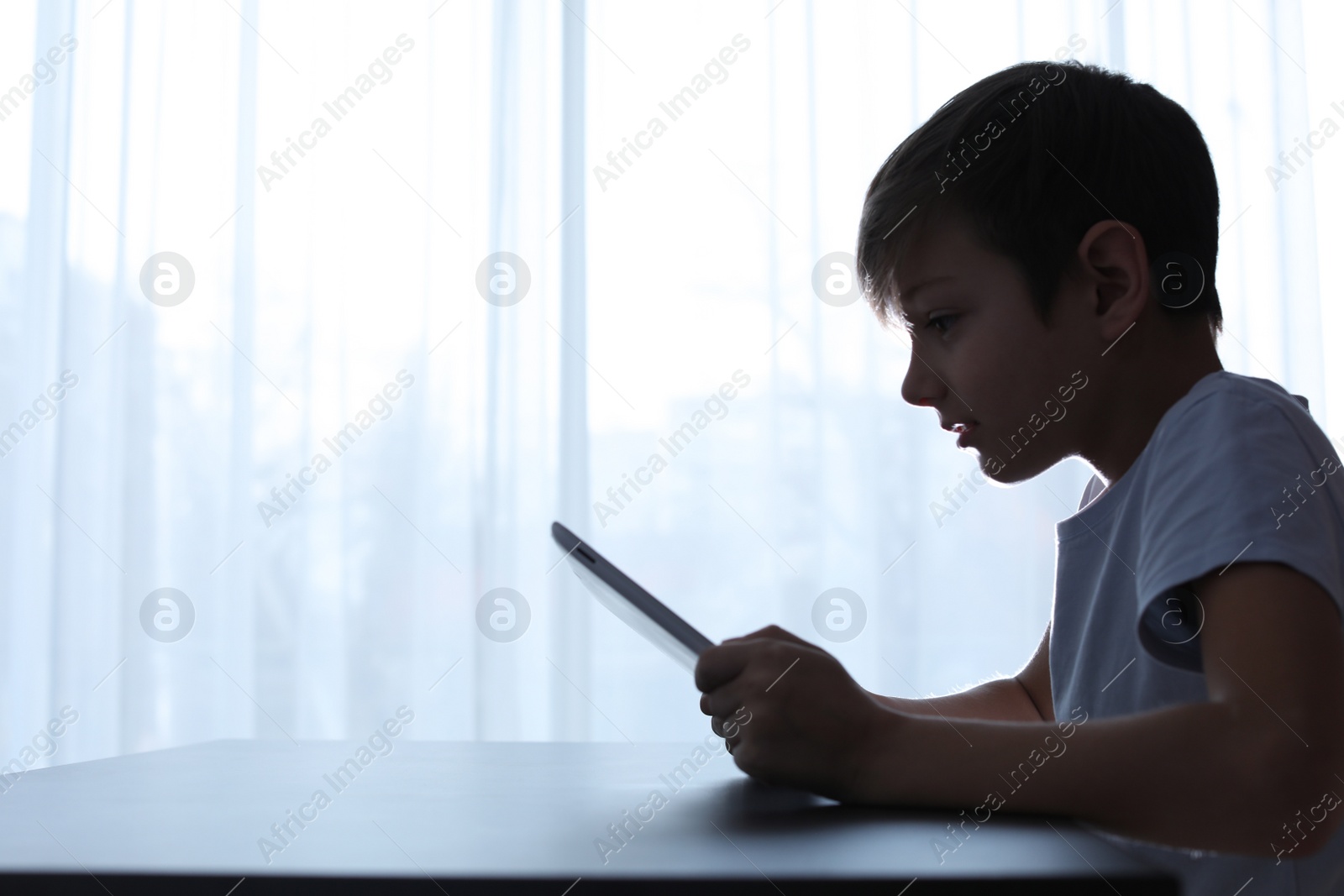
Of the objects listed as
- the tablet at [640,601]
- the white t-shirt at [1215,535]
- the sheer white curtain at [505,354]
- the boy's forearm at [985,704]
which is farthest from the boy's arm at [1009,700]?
the sheer white curtain at [505,354]

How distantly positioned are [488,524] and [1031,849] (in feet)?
5.03

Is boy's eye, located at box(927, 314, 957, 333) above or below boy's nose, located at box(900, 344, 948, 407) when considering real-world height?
above

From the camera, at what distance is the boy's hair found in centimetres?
68

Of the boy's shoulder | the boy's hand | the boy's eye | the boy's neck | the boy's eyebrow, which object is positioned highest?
the boy's eyebrow

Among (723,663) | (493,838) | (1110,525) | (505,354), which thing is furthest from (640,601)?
(505,354)

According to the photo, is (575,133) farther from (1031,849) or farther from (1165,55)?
(1031,849)

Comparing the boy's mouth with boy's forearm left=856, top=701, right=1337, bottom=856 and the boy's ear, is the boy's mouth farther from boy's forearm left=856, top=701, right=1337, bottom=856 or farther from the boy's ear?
boy's forearm left=856, top=701, right=1337, bottom=856

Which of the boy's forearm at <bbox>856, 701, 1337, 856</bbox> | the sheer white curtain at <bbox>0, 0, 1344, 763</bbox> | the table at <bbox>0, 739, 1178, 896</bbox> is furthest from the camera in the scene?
the sheer white curtain at <bbox>0, 0, 1344, 763</bbox>

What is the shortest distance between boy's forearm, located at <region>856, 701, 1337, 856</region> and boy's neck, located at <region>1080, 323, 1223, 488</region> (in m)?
0.28

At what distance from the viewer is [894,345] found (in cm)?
180

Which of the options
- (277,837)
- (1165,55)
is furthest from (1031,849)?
(1165,55)

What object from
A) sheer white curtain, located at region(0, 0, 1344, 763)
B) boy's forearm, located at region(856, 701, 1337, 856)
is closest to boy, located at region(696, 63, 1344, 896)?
boy's forearm, located at region(856, 701, 1337, 856)

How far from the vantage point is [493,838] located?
37cm

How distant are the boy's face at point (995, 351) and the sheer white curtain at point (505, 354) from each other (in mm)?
1079
